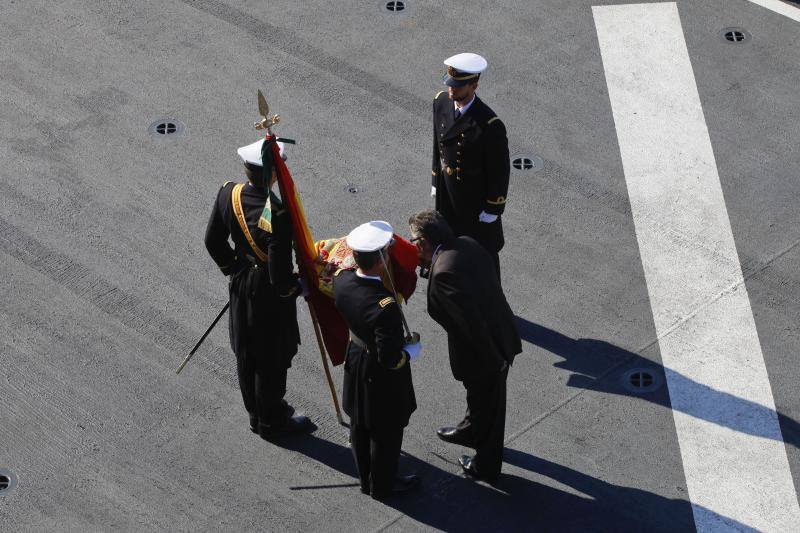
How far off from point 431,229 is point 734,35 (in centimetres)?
570

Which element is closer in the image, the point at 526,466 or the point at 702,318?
the point at 526,466

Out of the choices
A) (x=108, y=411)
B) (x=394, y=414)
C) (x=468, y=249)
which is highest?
(x=468, y=249)

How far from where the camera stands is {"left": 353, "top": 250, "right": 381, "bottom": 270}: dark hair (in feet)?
23.3

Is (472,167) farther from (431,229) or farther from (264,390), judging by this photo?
(264,390)

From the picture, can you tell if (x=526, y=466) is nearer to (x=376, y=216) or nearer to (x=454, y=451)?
(x=454, y=451)

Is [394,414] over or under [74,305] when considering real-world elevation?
over

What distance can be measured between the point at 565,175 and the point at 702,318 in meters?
1.91

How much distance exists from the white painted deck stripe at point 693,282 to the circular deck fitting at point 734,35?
43 cm

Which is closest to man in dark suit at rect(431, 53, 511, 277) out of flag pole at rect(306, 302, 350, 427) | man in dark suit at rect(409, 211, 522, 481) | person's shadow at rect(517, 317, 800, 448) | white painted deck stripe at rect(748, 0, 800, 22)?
person's shadow at rect(517, 317, 800, 448)

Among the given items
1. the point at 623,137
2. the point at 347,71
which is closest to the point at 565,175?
the point at 623,137

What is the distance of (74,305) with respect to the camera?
933 centimetres

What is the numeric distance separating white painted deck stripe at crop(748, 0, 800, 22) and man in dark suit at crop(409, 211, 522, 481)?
238 inches

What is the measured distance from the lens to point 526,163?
10.5 meters

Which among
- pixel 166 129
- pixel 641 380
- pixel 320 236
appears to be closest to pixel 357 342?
pixel 641 380
